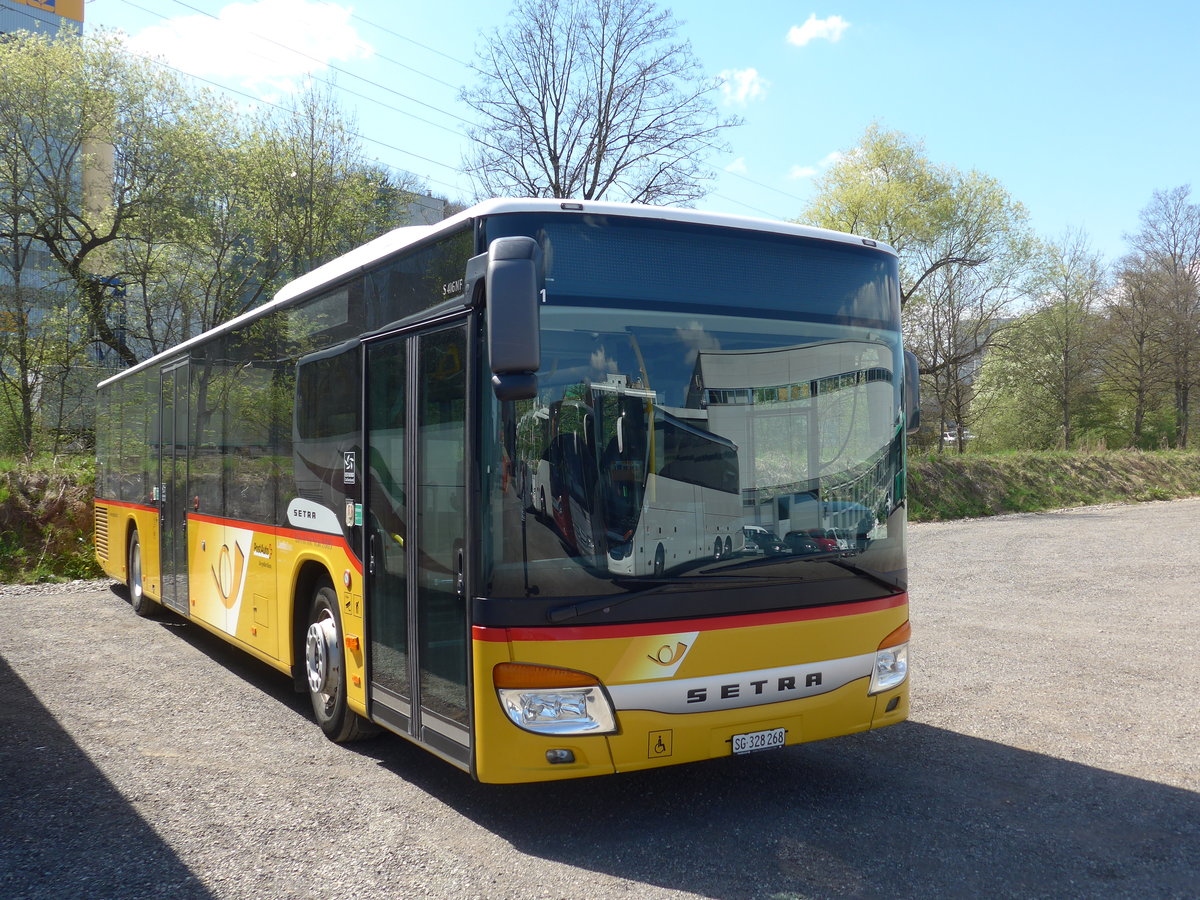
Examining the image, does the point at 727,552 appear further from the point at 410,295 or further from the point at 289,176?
the point at 289,176

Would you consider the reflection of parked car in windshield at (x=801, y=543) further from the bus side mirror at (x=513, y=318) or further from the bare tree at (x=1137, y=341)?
the bare tree at (x=1137, y=341)

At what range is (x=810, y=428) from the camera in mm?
4719

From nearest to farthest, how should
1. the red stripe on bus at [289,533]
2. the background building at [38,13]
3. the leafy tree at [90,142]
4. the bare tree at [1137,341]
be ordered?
the red stripe on bus at [289,533], the leafy tree at [90,142], the bare tree at [1137,341], the background building at [38,13]

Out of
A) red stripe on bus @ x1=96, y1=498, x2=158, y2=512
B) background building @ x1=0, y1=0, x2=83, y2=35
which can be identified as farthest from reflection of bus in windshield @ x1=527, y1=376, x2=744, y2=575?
background building @ x1=0, y1=0, x2=83, y2=35

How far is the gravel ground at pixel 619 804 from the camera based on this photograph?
13.2ft

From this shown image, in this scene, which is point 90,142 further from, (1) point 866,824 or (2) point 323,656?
(1) point 866,824

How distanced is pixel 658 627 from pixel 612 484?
682 millimetres

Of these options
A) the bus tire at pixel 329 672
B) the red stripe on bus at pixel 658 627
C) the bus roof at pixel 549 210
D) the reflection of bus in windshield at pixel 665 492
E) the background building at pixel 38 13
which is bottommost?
the bus tire at pixel 329 672

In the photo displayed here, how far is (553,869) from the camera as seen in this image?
13.6 ft

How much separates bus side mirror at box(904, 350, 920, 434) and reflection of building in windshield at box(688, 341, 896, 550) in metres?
0.23

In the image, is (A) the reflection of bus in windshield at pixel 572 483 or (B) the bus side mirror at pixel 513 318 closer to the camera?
(B) the bus side mirror at pixel 513 318

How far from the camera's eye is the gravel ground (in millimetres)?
4020

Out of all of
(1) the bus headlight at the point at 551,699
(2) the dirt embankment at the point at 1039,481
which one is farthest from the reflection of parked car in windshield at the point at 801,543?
(2) the dirt embankment at the point at 1039,481

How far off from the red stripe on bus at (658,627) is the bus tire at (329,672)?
203 cm
